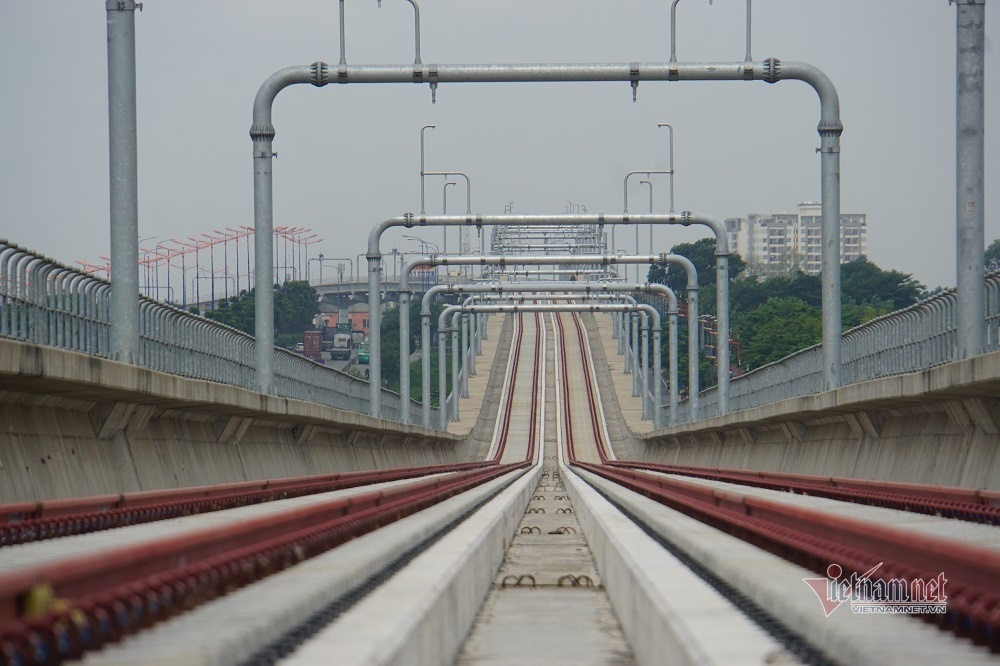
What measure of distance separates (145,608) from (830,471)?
66.0 feet

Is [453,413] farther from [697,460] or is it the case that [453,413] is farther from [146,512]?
[146,512]

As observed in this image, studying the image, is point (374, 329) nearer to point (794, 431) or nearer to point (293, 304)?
point (794, 431)

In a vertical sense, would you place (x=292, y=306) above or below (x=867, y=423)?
above

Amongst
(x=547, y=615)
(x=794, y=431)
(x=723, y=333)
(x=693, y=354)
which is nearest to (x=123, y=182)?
(x=547, y=615)

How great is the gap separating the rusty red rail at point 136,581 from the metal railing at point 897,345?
10049mm

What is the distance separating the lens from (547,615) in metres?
10.4

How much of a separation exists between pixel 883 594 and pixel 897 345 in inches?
642

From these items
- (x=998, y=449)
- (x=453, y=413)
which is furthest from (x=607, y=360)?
(x=998, y=449)

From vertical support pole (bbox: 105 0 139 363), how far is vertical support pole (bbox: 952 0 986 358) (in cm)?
955

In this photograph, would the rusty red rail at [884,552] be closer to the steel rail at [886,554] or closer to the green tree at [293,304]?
the steel rail at [886,554]

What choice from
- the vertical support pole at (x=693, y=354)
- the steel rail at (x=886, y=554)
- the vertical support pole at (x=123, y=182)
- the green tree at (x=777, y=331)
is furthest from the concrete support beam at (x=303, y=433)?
the green tree at (x=777, y=331)

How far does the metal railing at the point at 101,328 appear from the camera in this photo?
13023 millimetres

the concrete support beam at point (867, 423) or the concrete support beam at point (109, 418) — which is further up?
the concrete support beam at point (109, 418)

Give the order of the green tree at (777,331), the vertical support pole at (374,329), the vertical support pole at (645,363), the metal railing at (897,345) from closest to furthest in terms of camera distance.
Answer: the metal railing at (897,345) → the vertical support pole at (374,329) → the vertical support pole at (645,363) → the green tree at (777,331)
